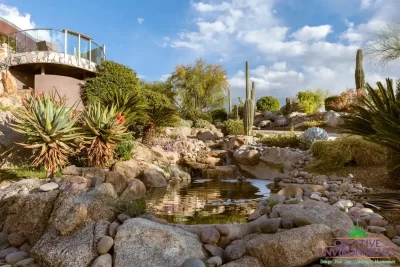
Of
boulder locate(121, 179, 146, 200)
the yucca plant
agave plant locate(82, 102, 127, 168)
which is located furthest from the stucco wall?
the yucca plant

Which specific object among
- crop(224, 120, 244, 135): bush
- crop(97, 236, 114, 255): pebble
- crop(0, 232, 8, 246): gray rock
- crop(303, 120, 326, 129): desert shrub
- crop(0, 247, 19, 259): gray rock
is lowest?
crop(0, 247, 19, 259): gray rock

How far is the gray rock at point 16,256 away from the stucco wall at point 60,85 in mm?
15771

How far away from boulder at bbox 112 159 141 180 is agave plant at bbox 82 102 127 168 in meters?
0.42

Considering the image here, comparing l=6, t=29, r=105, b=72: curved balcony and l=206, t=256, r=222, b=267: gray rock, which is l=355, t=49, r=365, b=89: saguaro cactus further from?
l=206, t=256, r=222, b=267: gray rock

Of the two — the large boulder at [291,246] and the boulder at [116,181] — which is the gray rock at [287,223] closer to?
the large boulder at [291,246]

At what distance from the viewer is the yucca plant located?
443cm

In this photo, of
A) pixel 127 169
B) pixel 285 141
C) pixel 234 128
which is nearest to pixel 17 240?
pixel 127 169

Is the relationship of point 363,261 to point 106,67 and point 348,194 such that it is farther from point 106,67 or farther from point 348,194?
point 106,67

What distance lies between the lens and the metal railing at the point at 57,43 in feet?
62.2

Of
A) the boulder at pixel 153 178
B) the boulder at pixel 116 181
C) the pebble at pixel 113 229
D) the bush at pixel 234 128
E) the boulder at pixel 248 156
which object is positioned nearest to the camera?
the pebble at pixel 113 229

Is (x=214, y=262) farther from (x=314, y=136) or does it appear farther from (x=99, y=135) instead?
(x=314, y=136)

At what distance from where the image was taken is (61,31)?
19.0m

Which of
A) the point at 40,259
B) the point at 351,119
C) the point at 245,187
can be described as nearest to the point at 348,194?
the point at 351,119

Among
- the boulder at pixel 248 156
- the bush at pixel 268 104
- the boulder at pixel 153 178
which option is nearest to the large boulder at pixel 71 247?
the boulder at pixel 153 178
